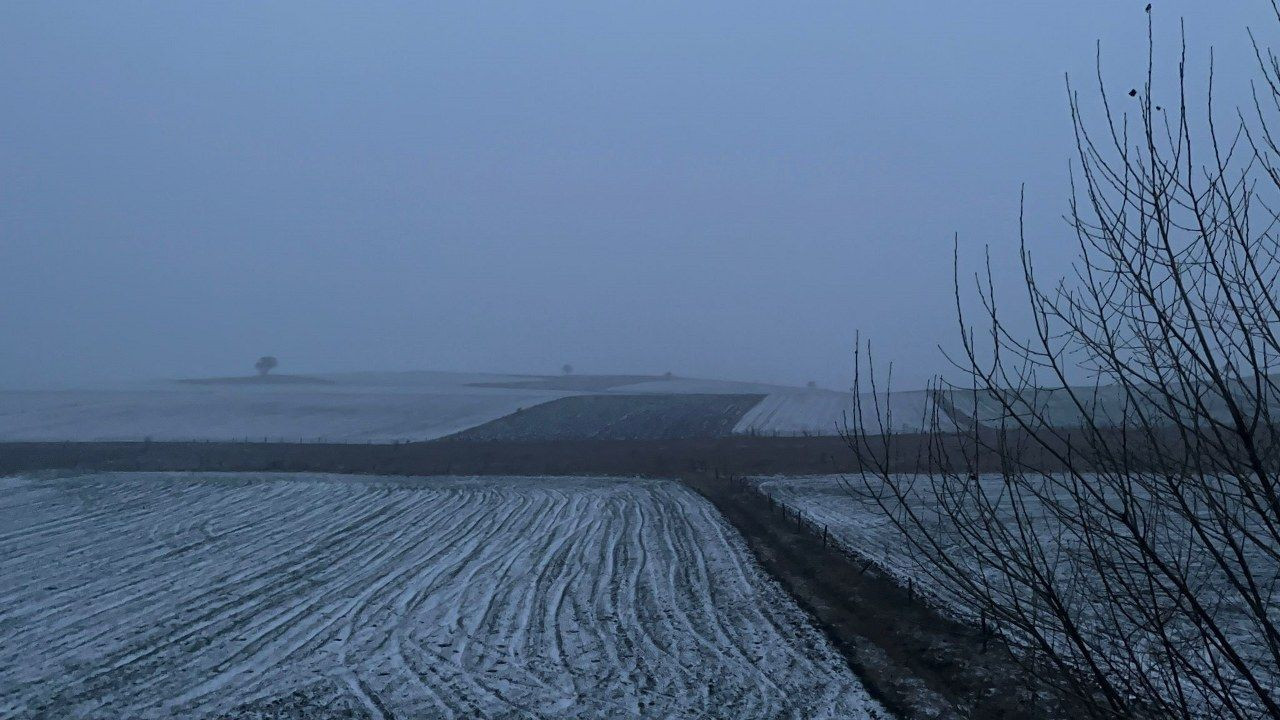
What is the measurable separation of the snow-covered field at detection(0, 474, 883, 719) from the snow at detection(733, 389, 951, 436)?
24.7 meters

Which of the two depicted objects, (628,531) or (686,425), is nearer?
(628,531)

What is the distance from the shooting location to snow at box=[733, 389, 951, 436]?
45.6 m

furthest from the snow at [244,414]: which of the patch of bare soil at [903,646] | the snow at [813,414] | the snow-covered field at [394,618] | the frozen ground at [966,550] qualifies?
the patch of bare soil at [903,646]

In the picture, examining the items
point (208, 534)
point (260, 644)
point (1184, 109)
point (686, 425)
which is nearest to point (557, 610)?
point (260, 644)

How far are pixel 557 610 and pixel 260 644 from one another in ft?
13.1

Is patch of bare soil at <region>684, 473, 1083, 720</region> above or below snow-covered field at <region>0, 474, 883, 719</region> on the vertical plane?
above

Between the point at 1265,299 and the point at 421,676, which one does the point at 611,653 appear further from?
the point at 1265,299

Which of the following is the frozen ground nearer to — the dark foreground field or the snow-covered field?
the dark foreground field

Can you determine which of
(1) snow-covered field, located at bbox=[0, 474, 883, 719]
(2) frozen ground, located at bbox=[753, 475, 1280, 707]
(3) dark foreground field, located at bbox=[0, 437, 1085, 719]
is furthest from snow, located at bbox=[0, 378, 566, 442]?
(2) frozen ground, located at bbox=[753, 475, 1280, 707]

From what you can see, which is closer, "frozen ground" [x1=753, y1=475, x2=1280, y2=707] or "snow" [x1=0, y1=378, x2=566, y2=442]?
"frozen ground" [x1=753, y1=475, x2=1280, y2=707]

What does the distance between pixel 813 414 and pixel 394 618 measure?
43814 millimetres

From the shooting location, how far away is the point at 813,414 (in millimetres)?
53969

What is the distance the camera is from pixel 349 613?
1276 cm

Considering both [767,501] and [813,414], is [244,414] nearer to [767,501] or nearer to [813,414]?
[813,414]
